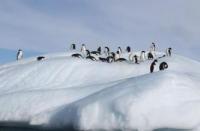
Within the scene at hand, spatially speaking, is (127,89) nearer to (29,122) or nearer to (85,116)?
(85,116)

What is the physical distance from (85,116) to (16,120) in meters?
5.08

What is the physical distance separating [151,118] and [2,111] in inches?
307

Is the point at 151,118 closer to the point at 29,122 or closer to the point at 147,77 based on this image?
the point at 147,77

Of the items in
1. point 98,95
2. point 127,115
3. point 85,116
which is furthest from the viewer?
point 98,95

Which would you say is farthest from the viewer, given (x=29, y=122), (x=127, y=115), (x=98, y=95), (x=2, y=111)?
(x=2, y=111)

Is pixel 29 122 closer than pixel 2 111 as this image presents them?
Yes

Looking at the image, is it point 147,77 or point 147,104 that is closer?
point 147,104

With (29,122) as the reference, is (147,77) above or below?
above

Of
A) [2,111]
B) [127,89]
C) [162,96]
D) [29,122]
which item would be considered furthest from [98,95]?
[2,111]

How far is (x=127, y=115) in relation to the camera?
12852 mm

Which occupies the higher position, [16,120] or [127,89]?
[127,89]

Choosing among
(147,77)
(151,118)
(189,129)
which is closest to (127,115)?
(151,118)

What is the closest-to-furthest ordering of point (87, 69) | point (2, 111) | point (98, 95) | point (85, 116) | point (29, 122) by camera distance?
point (85, 116)
point (98, 95)
point (29, 122)
point (2, 111)
point (87, 69)

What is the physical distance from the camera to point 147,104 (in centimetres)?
1320
